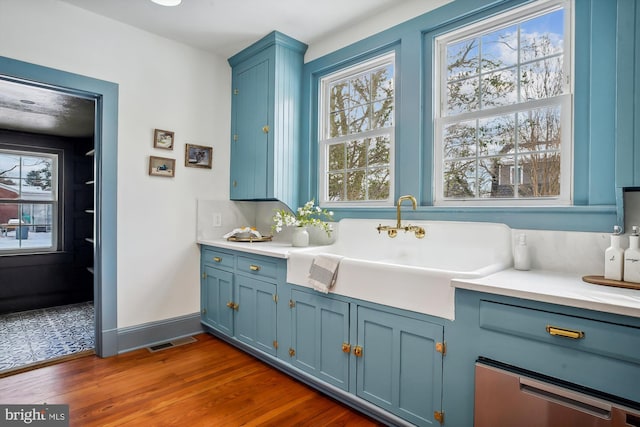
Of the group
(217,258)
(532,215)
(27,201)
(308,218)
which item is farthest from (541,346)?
(27,201)

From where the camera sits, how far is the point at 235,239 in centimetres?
320

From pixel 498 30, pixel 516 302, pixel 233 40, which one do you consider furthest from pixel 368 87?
pixel 516 302

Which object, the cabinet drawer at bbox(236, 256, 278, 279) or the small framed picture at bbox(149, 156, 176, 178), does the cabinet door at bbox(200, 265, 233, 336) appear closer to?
the cabinet drawer at bbox(236, 256, 278, 279)

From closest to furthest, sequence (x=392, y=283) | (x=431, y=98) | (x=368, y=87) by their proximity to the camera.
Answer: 1. (x=392, y=283)
2. (x=431, y=98)
3. (x=368, y=87)

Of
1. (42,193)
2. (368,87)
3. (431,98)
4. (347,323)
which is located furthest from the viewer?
(42,193)

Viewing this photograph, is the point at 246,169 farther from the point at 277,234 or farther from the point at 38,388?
the point at 38,388

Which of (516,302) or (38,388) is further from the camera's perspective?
(38,388)

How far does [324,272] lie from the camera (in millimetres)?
2123

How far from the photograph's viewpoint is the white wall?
100 inches

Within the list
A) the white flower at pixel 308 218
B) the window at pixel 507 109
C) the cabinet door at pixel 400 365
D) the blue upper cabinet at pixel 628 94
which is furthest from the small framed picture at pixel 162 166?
the blue upper cabinet at pixel 628 94

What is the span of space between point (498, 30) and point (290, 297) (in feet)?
6.97

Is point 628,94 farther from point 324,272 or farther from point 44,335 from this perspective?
point 44,335

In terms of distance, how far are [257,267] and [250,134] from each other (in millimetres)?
1309

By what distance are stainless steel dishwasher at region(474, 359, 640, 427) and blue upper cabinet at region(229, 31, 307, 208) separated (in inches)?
83.9
